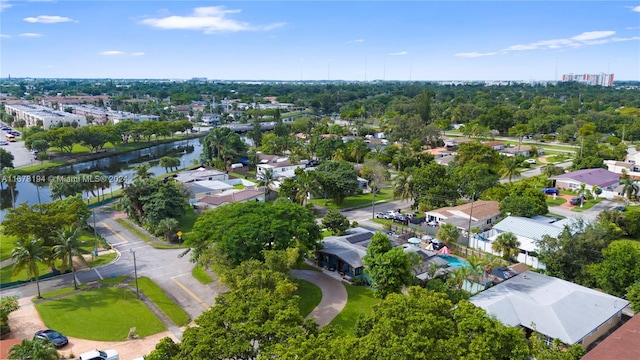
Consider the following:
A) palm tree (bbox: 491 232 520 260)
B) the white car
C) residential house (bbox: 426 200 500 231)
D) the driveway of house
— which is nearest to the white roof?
residential house (bbox: 426 200 500 231)

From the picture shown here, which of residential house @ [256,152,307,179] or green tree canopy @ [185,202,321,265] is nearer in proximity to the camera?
green tree canopy @ [185,202,321,265]

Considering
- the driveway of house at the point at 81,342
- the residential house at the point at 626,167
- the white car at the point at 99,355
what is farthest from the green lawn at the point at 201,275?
the residential house at the point at 626,167

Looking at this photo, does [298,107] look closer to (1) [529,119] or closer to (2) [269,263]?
(1) [529,119]

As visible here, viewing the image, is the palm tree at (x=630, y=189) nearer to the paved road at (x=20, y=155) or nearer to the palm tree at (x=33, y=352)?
the palm tree at (x=33, y=352)

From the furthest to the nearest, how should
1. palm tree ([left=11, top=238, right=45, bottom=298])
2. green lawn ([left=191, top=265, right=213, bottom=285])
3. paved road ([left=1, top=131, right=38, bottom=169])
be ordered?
paved road ([left=1, top=131, right=38, bottom=169])
green lawn ([left=191, top=265, right=213, bottom=285])
palm tree ([left=11, top=238, right=45, bottom=298])

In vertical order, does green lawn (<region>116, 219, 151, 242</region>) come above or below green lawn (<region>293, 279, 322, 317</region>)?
above

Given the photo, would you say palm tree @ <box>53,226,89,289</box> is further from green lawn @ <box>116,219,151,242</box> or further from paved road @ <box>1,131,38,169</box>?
paved road @ <box>1,131,38,169</box>

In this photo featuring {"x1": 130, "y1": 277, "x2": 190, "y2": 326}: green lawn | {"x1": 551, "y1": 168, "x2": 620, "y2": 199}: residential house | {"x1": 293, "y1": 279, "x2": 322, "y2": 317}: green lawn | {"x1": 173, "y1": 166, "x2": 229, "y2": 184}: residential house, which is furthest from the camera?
{"x1": 173, "y1": 166, "x2": 229, "y2": 184}: residential house

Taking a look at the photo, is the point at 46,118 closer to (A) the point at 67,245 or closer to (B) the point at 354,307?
(A) the point at 67,245
